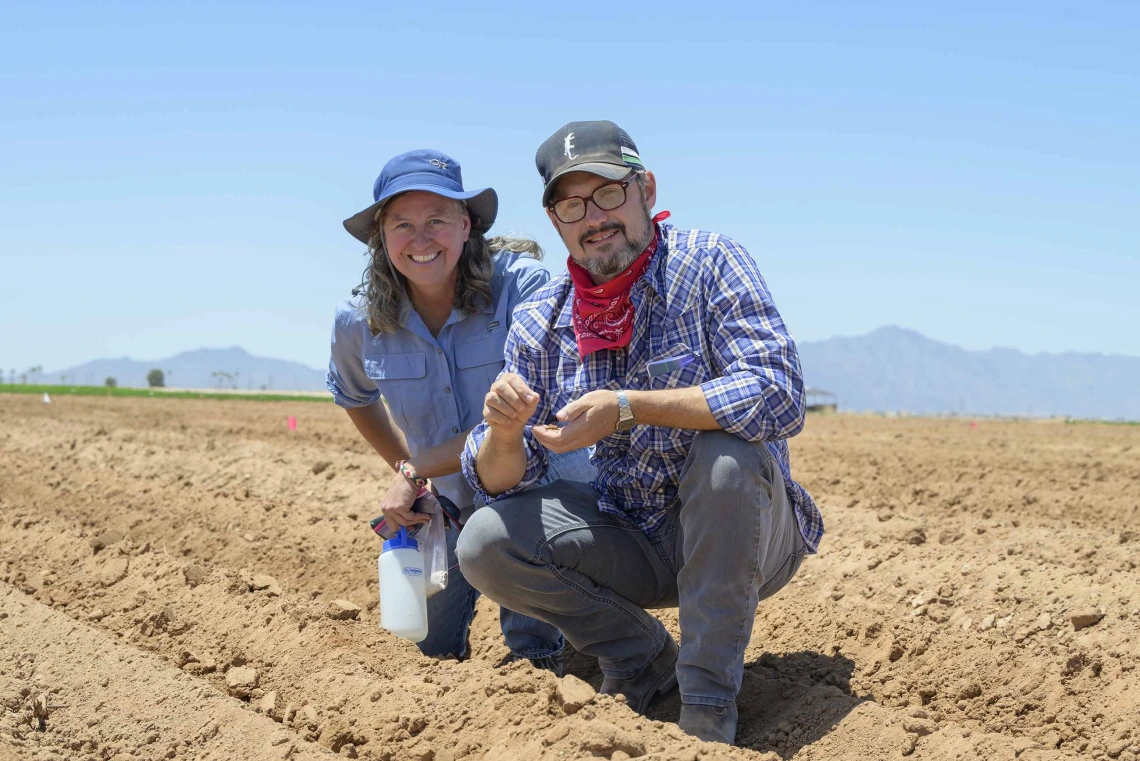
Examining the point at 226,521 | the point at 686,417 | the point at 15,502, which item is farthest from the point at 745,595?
the point at 15,502

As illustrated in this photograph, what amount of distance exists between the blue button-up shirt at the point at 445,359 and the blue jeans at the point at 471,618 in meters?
0.42

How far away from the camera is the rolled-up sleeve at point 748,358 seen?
2.80 m

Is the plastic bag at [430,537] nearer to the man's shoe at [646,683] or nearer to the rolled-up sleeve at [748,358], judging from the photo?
the man's shoe at [646,683]

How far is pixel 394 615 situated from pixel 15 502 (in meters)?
5.27

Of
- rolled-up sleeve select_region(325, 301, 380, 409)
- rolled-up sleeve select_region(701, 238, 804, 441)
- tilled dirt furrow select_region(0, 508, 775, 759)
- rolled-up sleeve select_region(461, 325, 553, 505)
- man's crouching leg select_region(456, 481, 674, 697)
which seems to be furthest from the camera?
rolled-up sleeve select_region(325, 301, 380, 409)

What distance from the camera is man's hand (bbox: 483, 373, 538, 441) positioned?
3023mm

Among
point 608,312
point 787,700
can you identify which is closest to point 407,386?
point 608,312

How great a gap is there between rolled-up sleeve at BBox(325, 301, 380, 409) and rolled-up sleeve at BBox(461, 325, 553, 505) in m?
1.06

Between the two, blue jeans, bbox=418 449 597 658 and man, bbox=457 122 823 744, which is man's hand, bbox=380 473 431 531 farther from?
man, bbox=457 122 823 744

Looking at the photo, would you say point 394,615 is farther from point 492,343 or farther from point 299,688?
point 492,343

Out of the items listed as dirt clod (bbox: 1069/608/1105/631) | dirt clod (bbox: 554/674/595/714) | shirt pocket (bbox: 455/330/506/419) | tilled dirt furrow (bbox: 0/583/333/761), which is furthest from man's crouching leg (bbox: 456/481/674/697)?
dirt clod (bbox: 1069/608/1105/631)

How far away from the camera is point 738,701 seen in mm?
3455

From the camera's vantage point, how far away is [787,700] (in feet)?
11.2

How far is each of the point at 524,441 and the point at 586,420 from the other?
0.48 meters
